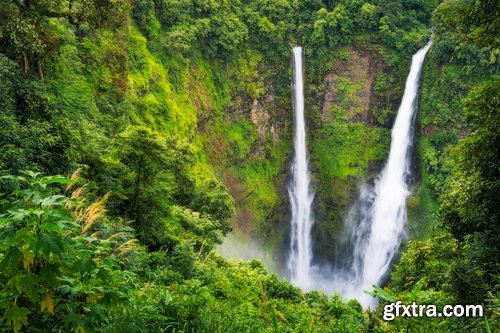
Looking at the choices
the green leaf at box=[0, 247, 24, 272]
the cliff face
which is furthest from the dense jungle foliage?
the cliff face

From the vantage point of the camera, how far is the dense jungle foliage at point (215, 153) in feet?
11.0

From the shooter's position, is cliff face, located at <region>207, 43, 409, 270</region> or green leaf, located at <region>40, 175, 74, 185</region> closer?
green leaf, located at <region>40, 175, 74, 185</region>

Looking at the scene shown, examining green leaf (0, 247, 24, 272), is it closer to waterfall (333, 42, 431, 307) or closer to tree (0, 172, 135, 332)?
tree (0, 172, 135, 332)

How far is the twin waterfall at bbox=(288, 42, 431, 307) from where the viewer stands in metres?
29.2

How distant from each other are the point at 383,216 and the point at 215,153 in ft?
42.2

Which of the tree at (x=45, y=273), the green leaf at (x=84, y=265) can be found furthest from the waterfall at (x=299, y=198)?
the green leaf at (x=84, y=265)

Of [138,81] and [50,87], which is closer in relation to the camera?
[50,87]

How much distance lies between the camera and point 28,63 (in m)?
11.1

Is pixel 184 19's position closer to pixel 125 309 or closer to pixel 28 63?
pixel 28 63

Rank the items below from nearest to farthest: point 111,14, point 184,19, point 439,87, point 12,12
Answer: point 12,12 → point 111,14 → point 184,19 → point 439,87

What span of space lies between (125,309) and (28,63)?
9.79m

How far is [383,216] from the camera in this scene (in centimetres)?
3023

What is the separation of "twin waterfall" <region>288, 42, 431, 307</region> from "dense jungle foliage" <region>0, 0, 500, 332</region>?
0.86 m

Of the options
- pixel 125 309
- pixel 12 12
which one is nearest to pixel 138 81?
pixel 12 12
